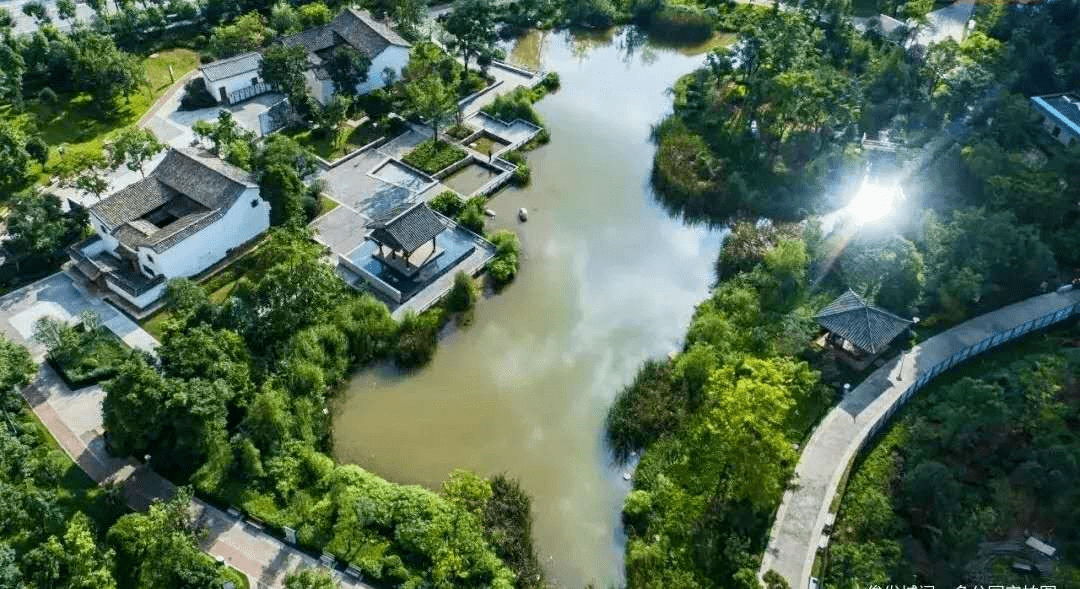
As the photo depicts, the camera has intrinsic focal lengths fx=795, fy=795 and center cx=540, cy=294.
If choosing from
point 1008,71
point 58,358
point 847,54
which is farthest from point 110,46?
point 1008,71

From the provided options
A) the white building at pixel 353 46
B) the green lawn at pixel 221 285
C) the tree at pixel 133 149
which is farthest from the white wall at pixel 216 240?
the white building at pixel 353 46

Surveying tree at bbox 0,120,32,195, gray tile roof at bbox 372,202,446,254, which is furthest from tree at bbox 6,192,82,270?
gray tile roof at bbox 372,202,446,254

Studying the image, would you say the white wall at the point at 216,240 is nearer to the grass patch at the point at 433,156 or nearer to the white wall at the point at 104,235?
the white wall at the point at 104,235

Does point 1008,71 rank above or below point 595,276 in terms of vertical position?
above

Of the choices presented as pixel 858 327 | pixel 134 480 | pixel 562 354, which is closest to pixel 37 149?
pixel 134 480

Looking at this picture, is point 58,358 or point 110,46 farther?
point 110,46

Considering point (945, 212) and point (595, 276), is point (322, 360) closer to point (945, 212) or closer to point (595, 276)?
point (595, 276)

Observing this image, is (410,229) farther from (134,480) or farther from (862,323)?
(862,323)
